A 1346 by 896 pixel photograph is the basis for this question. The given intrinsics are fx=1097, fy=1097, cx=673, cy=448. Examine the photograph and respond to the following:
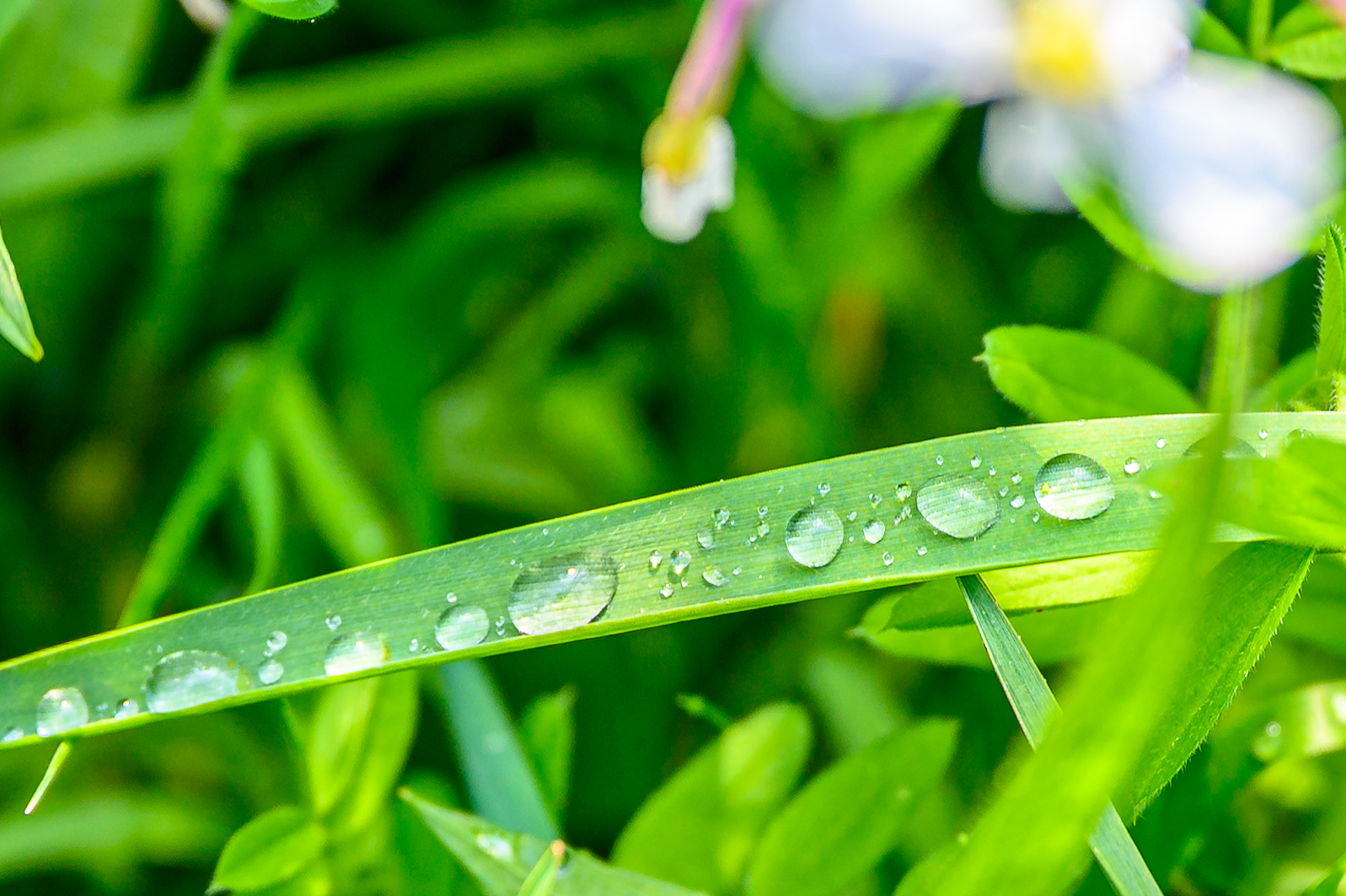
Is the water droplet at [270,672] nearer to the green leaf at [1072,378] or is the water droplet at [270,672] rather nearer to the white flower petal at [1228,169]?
the green leaf at [1072,378]

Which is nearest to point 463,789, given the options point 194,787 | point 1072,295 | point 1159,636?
point 194,787

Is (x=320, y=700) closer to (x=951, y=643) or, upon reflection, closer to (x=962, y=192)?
(x=951, y=643)

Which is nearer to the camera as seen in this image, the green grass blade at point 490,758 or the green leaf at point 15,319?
the green leaf at point 15,319

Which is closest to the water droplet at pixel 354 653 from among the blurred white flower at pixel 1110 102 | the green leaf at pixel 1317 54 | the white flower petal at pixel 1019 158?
the blurred white flower at pixel 1110 102

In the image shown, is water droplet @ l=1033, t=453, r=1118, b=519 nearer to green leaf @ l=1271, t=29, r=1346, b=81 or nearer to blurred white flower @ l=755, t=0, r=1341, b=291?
blurred white flower @ l=755, t=0, r=1341, b=291

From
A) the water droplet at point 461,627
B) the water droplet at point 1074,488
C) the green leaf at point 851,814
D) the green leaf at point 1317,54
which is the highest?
the green leaf at point 1317,54
